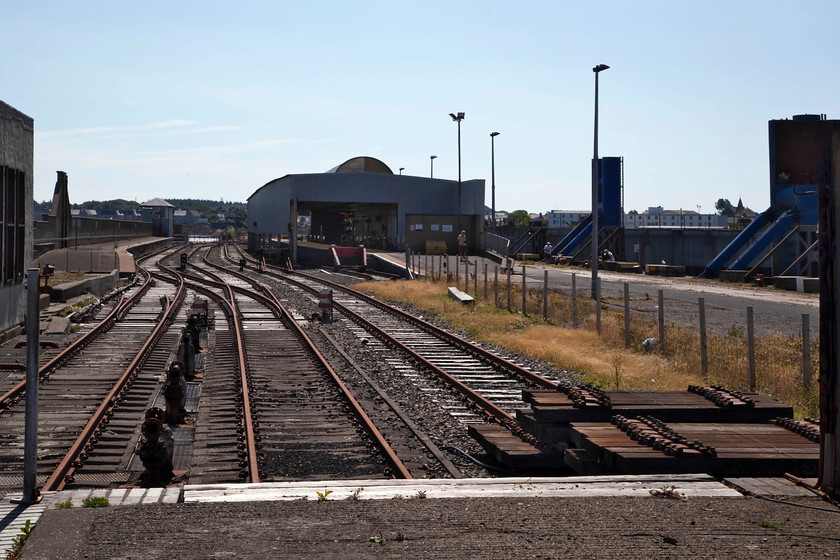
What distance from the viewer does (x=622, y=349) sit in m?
17.9

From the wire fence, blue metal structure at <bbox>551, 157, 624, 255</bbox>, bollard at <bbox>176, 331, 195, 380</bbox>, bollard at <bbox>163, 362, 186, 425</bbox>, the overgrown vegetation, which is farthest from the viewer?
blue metal structure at <bbox>551, 157, 624, 255</bbox>

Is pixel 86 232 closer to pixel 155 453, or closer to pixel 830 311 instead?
pixel 155 453

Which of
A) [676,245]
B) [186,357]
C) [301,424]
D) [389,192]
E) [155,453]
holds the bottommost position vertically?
[301,424]

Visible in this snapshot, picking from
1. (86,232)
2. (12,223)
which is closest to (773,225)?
(12,223)

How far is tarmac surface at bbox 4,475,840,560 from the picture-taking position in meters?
5.69

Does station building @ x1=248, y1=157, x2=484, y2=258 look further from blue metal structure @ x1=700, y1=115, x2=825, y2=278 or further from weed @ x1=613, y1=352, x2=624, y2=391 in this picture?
weed @ x1=613, y1=352, x2=624, y2=391

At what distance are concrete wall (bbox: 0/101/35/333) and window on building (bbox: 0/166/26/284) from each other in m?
0.11

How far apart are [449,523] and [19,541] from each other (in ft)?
9.66

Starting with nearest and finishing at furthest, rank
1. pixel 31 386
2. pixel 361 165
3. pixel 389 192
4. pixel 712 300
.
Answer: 1. pixel 31 386
2. pixel 712 300
3. pixel 389 192
4. pixel 361 165

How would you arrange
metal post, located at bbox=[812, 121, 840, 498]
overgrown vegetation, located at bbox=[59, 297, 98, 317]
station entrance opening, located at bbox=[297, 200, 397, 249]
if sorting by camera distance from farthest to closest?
station entrance opening, located at bbox=[297, 200, 397, 249] → overgrown vegetation, located at bbox=[59, 297, 98, 317] → metal post, located at bbox=[812, 121, 840, 498]

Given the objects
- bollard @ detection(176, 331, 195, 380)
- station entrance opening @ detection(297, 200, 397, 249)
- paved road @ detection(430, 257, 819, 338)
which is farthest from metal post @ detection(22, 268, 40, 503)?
station entrance opening @ detection(297, 200, 397, 249)

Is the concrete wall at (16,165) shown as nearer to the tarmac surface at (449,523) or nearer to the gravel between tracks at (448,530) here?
the tarmac surface at (449,523)

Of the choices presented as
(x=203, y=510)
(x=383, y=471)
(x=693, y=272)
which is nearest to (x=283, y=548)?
(x=203, y=510)

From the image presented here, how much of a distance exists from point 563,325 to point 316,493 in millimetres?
15835
